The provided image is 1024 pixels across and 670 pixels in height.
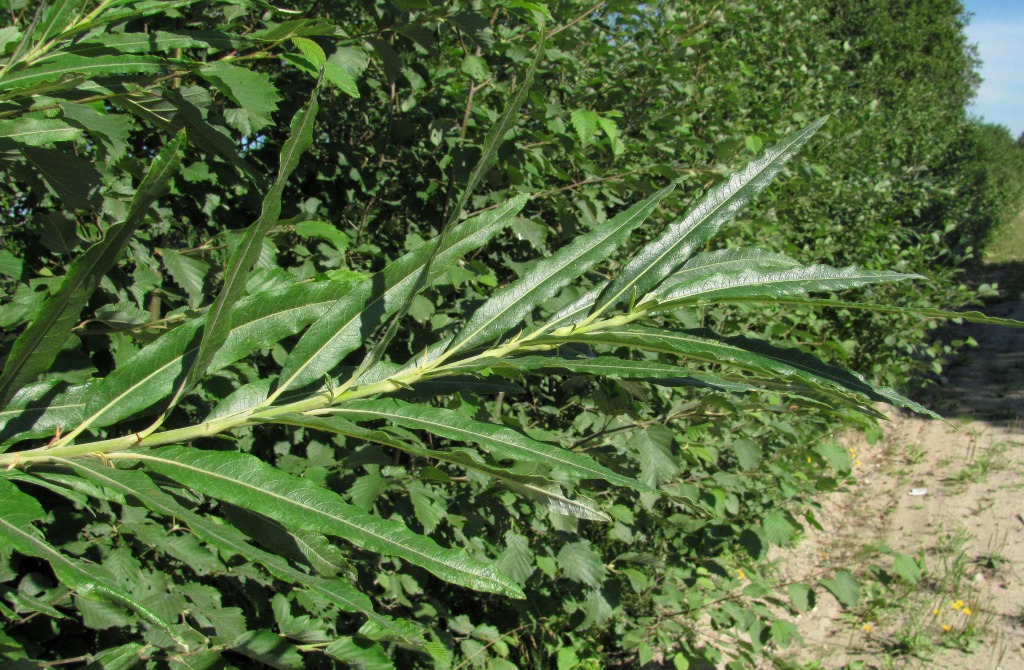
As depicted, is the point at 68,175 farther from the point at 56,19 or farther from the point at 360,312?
the point at 360,312

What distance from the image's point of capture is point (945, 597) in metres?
5.34

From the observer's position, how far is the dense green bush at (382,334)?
871 mm

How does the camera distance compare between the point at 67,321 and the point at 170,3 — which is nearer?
the point at 67,321

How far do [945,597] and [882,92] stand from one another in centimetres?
1131

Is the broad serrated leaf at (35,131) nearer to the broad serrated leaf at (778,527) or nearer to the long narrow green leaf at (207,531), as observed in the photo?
the long narrow green leaf at (207,531)

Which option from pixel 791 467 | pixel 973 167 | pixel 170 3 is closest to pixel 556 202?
pixel 170 3

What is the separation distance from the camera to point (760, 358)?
940 millimetres

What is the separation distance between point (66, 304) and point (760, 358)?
2.64 feet

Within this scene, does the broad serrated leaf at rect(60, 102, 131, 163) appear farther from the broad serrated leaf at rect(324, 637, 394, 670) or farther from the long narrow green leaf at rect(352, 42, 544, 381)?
the broad serrated leaf at rect(324, 637, 394, 670)

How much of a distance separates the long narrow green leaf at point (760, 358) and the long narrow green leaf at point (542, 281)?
7 cm

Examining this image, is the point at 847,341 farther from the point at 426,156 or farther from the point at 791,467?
the point at 426,156

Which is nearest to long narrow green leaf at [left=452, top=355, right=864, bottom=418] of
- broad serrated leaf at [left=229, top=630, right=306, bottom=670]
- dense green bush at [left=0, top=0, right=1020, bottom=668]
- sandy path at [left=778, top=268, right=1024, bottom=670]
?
dense green bush at [left=0, top=0, right=1020, bottom=668]

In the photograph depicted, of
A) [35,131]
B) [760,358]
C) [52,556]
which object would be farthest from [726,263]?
[35,131]

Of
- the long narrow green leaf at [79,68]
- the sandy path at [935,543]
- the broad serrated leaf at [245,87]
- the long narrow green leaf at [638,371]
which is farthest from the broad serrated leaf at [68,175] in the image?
the sandy path at [935,543]
